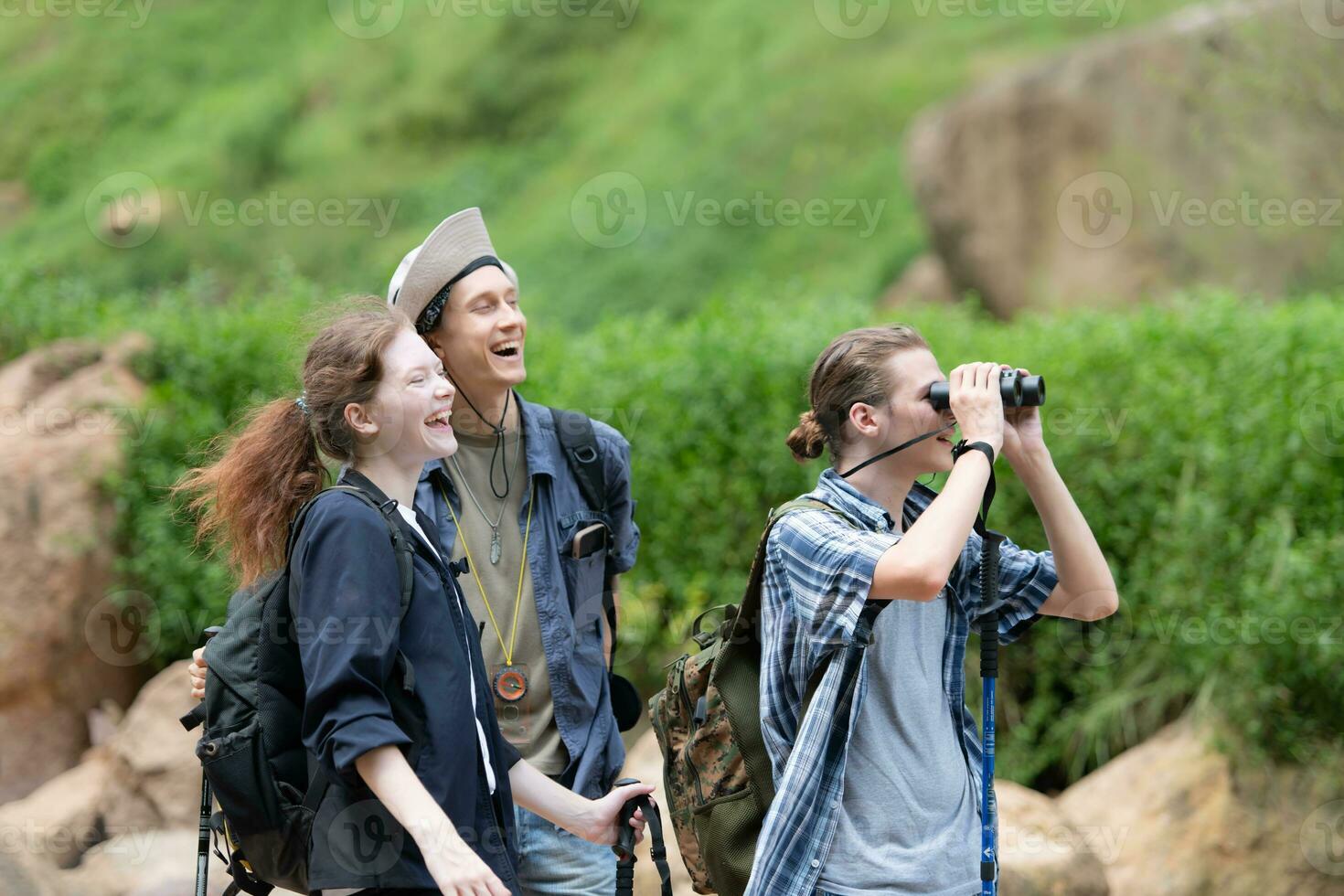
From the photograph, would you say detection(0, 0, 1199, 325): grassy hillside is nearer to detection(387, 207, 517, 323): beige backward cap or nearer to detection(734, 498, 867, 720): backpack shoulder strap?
detection(387, 207, 517, 323): beige backward cap

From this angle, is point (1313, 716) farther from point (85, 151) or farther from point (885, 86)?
point (85, 151)

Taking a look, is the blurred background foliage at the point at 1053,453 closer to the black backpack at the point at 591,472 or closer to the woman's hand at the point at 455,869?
the black backpack at the point at 591,472

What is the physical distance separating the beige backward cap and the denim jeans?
1.11 metres

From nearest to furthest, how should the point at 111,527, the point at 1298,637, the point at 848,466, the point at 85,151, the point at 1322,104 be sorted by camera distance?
the point at 848,466 < the point at 1298,637 < the point at 111,527 < the point at 1322,104 < the point at 85,151

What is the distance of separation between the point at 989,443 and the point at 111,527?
4390mm

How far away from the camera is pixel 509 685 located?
282cm

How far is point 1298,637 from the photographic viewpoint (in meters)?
4.78

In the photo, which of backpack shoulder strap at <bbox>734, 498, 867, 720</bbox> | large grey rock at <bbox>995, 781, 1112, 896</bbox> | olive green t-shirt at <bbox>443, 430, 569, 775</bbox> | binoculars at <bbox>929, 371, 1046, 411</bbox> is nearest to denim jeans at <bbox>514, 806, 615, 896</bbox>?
olive green t-shirt at <bbox>443, 430, 569, 775</bbox>

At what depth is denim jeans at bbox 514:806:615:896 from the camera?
2764mm

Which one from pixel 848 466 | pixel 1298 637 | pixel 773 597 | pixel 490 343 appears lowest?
pixel 1298 637

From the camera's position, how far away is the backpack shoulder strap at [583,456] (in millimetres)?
3090

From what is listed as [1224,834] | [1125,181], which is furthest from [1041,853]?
[1125,181]

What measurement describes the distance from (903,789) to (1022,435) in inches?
29.2

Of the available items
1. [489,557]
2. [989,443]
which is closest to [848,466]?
[989,443]
